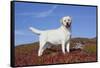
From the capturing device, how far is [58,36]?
236 cm

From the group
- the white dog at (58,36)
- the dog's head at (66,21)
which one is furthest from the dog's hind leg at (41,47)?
the dog's head at (66,21)

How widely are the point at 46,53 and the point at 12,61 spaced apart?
34cm

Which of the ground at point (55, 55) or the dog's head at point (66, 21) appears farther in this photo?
the dog's head at point (66, 21)

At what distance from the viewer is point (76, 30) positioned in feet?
7.98

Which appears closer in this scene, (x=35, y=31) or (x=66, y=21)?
(x=35, y=31)

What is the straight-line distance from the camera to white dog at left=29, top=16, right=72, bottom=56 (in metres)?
2.29

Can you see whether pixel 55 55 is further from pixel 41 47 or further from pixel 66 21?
pixel 66 21

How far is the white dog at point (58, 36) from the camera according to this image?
2.29m

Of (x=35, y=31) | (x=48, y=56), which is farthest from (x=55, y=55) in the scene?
(x=35, y=31)

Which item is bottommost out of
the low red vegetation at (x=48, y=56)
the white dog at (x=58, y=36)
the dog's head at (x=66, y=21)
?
the low red vegetation at (x=48, y=56)

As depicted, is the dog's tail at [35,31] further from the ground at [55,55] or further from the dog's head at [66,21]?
the dog's head at [66,21]

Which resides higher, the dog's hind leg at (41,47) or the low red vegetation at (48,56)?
the dog's hind leg at (41,47)

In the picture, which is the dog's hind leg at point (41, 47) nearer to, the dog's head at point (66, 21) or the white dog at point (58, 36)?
the white dog at point (58, 36)

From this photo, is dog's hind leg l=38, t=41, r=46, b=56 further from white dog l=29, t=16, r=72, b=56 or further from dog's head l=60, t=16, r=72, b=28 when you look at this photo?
dog's head l=60, t=16, r=72, b=28
